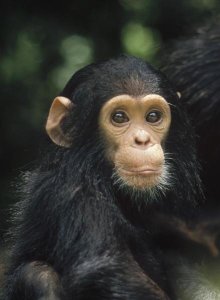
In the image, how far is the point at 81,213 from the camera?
30.7 feet

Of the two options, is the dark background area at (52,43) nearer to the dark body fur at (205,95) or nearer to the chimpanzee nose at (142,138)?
the dark body fur at (205,95)

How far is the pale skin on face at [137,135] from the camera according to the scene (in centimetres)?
920

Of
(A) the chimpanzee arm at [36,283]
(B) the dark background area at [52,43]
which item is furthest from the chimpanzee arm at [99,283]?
(B) the dark background area at [52,43]

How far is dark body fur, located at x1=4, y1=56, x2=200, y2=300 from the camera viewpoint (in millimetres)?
9164

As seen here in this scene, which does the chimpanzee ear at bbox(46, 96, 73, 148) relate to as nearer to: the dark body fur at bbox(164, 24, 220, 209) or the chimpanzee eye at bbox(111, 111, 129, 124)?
the chimpanzee eye at bbox(111, 111, 129, 124)

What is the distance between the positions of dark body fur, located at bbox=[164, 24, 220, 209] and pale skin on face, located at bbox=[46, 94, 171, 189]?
90.5 inches

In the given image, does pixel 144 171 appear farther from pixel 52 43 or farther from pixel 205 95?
pixel 52 43

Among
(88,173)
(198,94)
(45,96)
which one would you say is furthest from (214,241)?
(45,96)

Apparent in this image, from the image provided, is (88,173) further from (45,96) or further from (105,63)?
(45,96)

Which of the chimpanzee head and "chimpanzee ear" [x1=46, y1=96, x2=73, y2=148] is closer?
the chimpanzee head

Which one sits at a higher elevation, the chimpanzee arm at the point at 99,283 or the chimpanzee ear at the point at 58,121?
the chimpanzee ear at the point at 58,121

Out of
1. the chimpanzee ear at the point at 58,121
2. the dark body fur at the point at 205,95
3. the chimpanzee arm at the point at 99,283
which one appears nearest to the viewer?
the chimpanzee arm at the point at 99,283

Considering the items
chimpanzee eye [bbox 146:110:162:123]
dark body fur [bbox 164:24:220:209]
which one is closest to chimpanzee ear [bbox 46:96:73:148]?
chimpanzee eye [bbox 146:110:162:123]

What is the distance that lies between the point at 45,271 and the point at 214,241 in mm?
2545
